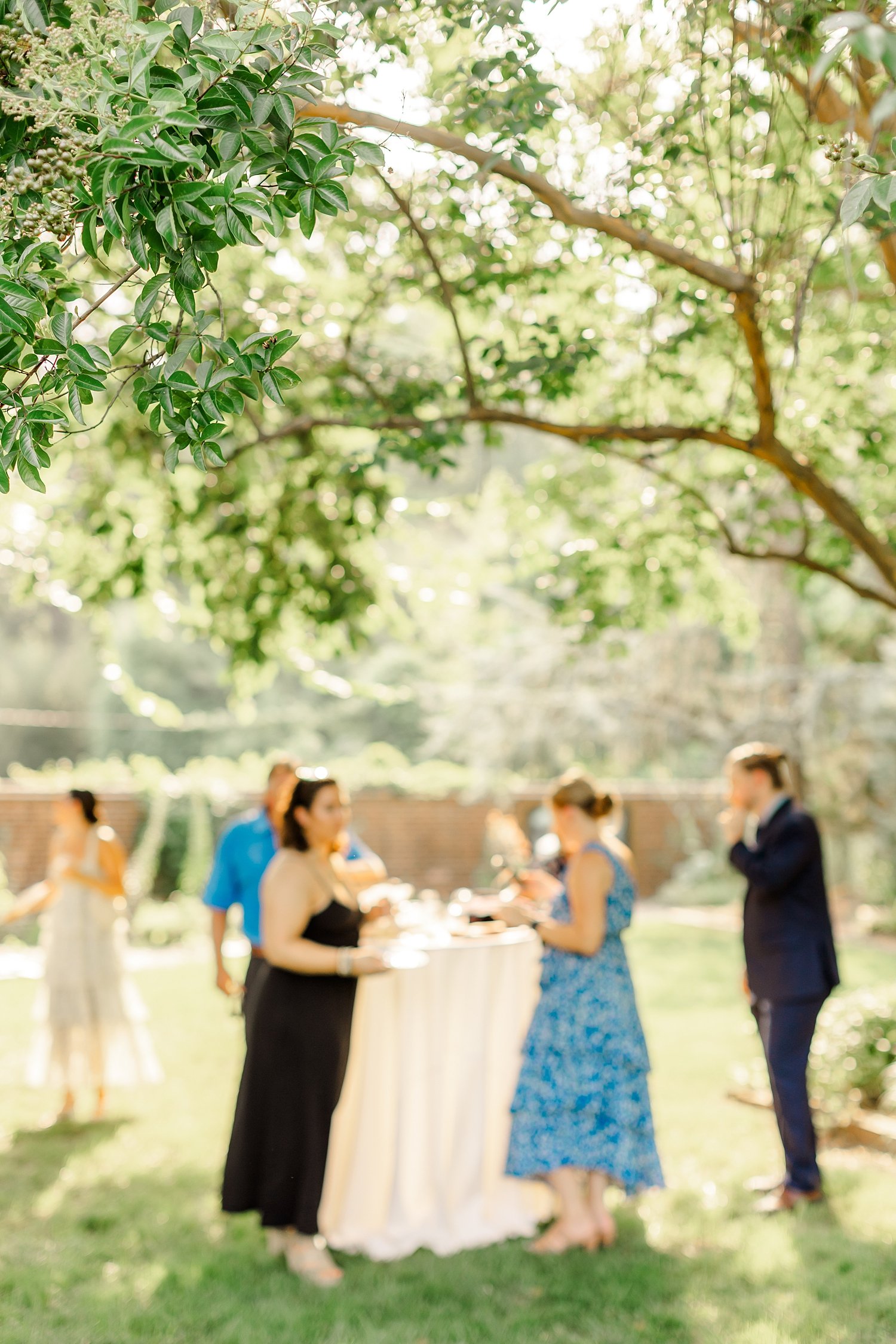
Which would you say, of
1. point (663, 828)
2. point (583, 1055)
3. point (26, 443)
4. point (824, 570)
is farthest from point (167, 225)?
point (663, 828)

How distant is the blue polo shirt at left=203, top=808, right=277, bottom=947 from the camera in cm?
538

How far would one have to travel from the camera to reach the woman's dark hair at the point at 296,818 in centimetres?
422

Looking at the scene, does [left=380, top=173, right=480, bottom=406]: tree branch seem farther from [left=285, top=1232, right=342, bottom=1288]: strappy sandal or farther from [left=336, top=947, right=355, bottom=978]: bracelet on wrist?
[left=285, top=1232, right=342, bottom=1288]: strappy sandal

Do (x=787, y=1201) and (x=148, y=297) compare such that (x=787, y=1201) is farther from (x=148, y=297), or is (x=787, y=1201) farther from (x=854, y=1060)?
(x=148, y=297)

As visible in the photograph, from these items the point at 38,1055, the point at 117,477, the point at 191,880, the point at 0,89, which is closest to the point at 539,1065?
the point at 38,1055

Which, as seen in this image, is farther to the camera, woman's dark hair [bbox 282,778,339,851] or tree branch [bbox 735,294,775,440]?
woman's dark hair [bbox 282,778,339,851]

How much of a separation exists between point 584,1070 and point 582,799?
1032mm

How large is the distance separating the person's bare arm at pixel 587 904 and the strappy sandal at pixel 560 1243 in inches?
43.0

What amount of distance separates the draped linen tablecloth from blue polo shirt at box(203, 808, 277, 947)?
1.01 metres

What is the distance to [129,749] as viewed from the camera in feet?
90.6

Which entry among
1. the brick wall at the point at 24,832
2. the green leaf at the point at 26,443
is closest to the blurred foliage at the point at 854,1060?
the green leaf at the point at 26,443

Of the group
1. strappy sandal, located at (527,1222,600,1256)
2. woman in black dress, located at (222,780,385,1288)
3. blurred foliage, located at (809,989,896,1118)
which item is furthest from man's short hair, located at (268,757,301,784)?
blurred foliage, located at (809,989,896,1118)

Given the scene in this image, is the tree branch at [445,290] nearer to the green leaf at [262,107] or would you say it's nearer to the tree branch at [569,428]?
the tree branch at [569,428]

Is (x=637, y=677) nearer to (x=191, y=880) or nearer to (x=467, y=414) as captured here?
(x=191, y=880)
